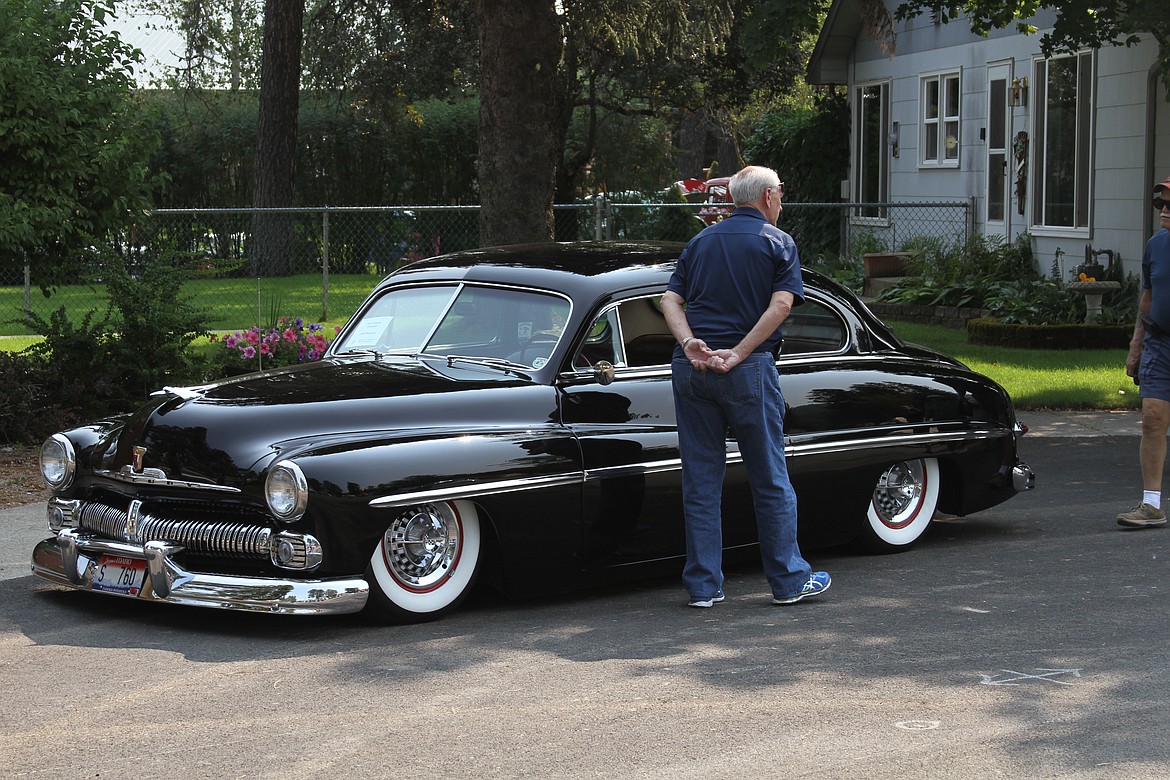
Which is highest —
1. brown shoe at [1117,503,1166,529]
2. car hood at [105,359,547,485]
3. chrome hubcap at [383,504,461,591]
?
car hood at [105,359,547,485]

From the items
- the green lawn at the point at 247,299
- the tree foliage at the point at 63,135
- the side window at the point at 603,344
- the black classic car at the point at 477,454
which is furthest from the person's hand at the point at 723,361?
the green lawn at the point at 247,299

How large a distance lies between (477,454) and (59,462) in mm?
2024

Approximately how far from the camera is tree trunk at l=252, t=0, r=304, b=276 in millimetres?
26469

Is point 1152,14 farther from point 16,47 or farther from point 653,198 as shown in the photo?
point 653,198

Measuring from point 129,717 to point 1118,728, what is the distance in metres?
3.25

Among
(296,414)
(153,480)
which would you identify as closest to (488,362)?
(296,414)

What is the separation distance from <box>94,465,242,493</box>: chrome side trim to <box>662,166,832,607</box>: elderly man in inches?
76.4

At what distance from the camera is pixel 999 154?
71.4 feet

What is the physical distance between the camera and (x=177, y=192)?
105 ft

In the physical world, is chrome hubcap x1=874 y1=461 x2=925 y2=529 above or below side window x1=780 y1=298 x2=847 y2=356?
below

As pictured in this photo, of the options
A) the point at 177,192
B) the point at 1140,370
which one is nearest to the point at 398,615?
the point at 1140,370

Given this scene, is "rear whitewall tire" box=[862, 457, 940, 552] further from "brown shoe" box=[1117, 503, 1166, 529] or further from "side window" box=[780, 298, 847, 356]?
"brown shoe" box=[1117, 503, 1166, 529]

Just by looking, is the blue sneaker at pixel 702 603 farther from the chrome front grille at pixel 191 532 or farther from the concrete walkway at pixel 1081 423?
the concrete walkway at pixel 1081 423

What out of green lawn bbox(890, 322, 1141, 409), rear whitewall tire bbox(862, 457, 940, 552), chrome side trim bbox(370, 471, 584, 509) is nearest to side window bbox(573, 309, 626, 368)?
chrome side trim bbox(370, 471, 584, 509)
